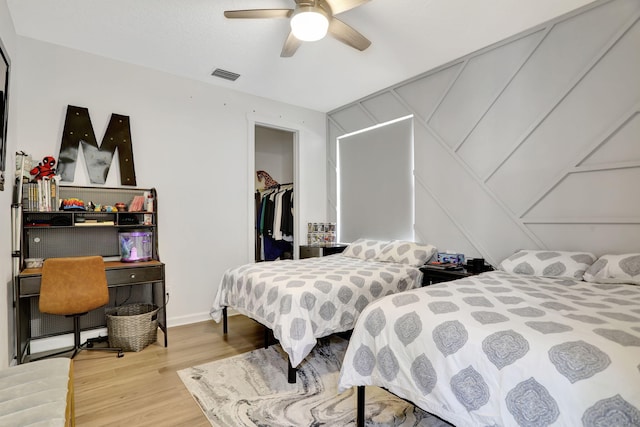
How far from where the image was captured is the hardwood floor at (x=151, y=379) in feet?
6.18

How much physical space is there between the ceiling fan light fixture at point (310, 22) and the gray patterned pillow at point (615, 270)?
8.00 ft

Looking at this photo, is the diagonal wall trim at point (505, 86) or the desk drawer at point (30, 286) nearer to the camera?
the desk drawer at point (30, 286)

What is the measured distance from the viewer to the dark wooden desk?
2436 mm

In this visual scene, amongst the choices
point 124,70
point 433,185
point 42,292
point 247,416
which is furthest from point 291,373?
point 124,70

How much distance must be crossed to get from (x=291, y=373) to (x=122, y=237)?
2.06m

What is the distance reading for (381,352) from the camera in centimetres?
155

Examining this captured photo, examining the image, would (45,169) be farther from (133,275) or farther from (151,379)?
(151,379)

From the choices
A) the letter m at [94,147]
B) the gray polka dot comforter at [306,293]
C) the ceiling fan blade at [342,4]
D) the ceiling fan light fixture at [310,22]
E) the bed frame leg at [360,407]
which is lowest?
the bed frame leg at [360,407]

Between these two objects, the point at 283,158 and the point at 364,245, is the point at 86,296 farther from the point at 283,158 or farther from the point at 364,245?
the point at 283,158

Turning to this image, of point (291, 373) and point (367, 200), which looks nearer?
point (291, 373)

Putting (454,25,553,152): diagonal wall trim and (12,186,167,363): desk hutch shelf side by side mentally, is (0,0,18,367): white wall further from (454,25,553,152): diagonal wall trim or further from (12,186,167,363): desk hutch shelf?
(454,25,553,152): diagonal wall trim

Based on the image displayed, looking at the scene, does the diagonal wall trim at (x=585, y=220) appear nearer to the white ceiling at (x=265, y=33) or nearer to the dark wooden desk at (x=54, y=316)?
the white ceiling at (x=265, y=33)

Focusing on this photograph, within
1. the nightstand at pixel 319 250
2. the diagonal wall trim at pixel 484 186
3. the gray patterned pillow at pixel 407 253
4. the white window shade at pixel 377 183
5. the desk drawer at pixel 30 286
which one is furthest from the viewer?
the nightstand at pixel 319 250

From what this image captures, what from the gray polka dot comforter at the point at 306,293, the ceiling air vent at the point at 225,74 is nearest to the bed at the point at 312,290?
the gray polka dot comforter at the point at 306,293
